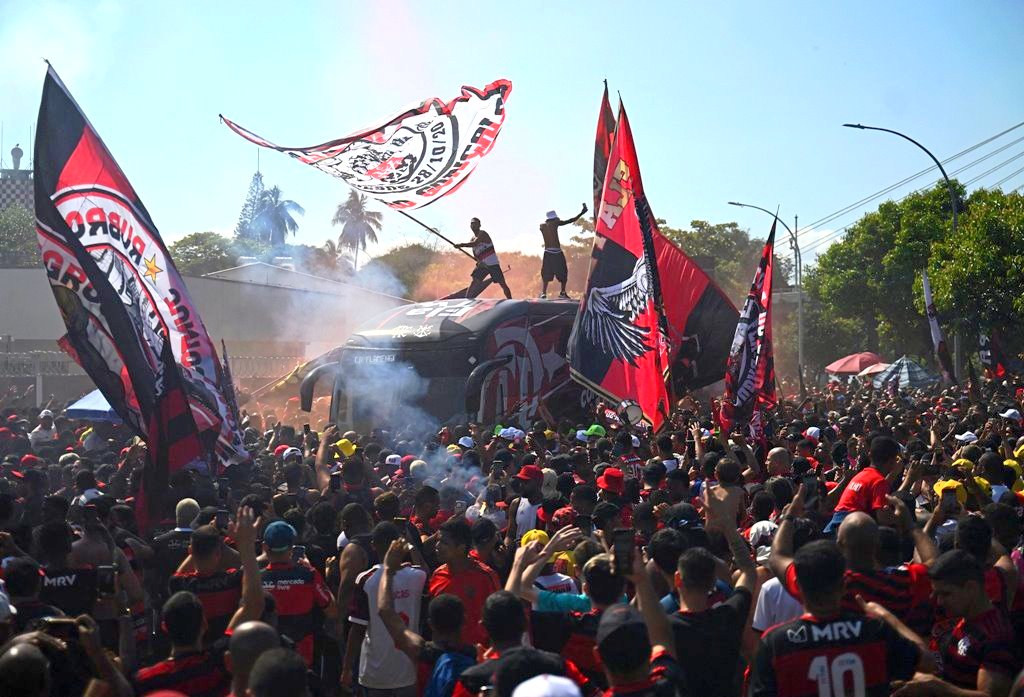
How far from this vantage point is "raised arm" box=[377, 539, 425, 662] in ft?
17.3

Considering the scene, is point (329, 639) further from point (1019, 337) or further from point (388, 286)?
point (388, 286)

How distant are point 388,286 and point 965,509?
156 feet

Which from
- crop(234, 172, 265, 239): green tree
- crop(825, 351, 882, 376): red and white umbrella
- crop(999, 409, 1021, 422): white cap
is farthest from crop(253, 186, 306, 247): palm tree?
crop(999, 409, 1021, 422): white cap

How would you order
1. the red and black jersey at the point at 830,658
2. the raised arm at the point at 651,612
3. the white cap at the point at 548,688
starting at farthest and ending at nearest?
the raised arm at the point at 651,612 < the red and black jersey at the point at 830,658 < the white cap at the point at 548,688

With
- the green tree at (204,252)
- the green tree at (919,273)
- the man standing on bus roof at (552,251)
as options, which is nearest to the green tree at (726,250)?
the green tree at (919,273)

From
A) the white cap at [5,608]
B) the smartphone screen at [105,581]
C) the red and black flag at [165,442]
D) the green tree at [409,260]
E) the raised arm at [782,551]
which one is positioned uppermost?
the green tree at [409,260]

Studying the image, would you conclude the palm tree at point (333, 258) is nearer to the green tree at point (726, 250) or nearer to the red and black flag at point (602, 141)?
the green tree at point (726, 250)

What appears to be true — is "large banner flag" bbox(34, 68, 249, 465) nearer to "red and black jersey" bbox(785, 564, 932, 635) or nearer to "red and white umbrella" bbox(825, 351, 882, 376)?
"red and black jersey" bbox(785, 564, 932, 635)

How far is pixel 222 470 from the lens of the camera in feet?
36.0

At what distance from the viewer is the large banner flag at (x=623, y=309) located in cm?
1148

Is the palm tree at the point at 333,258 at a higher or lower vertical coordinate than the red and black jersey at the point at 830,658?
higher

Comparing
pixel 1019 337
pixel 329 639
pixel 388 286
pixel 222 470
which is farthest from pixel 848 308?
pixel 329 639

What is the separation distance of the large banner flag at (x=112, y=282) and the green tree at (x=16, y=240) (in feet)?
186

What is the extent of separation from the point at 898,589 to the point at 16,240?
66.9 meters
